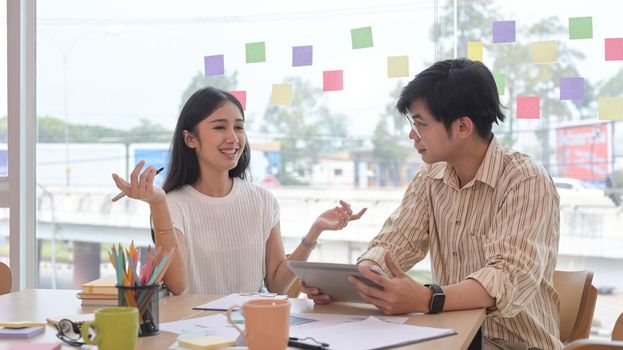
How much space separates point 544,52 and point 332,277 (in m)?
1.69

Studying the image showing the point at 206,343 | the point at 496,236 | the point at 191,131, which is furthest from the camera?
the point at 191,131

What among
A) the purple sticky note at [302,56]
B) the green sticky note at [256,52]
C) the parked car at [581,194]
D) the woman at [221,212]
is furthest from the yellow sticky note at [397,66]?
the woman at [221,212]

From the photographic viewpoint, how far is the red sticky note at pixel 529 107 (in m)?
3.06

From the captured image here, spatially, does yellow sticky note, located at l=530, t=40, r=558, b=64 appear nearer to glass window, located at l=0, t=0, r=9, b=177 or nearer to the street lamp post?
the street lamp post

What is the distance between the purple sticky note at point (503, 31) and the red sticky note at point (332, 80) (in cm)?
66

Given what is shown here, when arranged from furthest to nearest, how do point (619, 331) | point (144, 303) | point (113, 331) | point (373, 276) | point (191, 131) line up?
point (191, 131), point (619, 331), point (373, 276), point (144, 303), point (113, 331)

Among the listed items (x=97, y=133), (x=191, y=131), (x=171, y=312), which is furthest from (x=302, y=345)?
(x=97, y=133)

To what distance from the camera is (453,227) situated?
84.0 inches

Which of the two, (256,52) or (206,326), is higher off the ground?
(256,52)

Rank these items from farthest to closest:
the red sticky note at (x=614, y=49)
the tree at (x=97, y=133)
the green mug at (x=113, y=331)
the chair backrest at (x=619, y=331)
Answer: the tree at (x=97, y=133) < the red sticky note at (x=614, y=49) < the chair backrest at (x=619, y=331) < the green mug at (x=113, y=331)

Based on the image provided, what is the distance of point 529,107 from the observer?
3.06 meters

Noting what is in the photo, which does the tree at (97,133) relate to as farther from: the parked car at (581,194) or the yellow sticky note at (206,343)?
the yellow sticky note at (206,343)

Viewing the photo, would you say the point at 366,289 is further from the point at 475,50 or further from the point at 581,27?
the point at 581,27

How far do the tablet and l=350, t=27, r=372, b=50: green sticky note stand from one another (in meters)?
1.60
